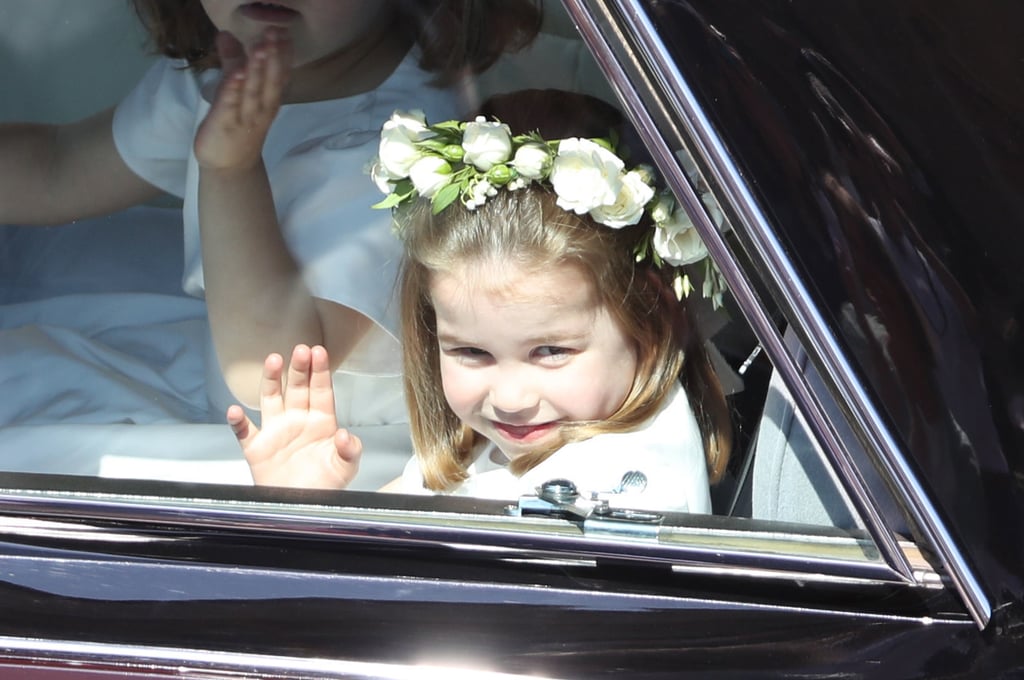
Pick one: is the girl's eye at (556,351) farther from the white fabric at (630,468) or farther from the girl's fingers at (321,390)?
the girl's fingers at (321,390)

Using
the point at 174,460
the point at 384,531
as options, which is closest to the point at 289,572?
the point at 384,531

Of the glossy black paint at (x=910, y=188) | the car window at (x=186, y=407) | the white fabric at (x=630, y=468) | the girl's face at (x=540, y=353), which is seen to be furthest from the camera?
the girl's face at (x=540, y=353)

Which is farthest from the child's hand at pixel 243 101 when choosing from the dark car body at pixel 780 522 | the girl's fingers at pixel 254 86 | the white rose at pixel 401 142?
the dark car body at pixel 780 522

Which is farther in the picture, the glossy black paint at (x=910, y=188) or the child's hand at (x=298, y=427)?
the child's hand at (x=298, y=427)

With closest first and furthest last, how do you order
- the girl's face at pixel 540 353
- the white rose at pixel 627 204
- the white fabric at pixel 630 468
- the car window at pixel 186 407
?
the car window at pixel 186 407, the white fabric at pixel 630 468, the white rose at pixel 627 204, the girl's face at pixel 540 353

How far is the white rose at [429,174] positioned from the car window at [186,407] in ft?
→ 0.26

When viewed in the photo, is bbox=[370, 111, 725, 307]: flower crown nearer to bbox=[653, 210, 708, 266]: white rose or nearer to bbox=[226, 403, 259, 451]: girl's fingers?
bbox=[653, 210, 708, 266]: white rose

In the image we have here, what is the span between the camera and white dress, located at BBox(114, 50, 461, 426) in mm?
1455

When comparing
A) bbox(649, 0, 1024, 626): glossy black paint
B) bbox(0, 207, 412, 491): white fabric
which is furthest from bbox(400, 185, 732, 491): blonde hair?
bbox(649, 0, 1024, 626): glossy black paint

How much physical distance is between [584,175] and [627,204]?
0.19 feet

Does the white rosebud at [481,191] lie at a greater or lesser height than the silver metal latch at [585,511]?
lesser

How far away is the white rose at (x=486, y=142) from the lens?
1.41m

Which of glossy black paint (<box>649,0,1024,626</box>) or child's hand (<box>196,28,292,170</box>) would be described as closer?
glossy black paint (<box>649,0,1024,626</box>)

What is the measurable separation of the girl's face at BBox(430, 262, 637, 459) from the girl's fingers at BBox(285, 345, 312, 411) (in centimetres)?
18
